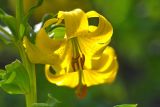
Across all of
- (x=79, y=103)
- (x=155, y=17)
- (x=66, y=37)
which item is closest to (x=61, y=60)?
(x=66, y=37)

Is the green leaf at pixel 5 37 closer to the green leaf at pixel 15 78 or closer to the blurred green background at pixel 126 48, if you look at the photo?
the green leaf at pixel 15 78

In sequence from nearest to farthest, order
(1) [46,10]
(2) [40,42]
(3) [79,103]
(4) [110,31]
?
(2) [40,42], (4) [110,31], (3) [79,103], (1) [46,10]

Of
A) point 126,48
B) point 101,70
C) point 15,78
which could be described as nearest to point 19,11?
point 15,78

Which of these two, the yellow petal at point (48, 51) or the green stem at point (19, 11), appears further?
the green stem at point (19, 11)

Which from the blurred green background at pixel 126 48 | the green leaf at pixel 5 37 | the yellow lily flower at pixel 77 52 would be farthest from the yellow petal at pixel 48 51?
the blurred green background at pixel 126 48

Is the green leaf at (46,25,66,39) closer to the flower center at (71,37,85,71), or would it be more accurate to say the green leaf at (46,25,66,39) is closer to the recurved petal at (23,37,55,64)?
the flower center at (71,37,85,71)

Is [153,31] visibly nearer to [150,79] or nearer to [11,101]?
[150,79]

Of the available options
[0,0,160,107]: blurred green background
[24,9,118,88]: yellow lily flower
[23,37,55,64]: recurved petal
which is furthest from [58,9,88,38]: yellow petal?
[0,0,160,107]: blurred green background
